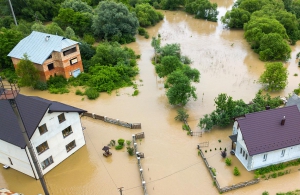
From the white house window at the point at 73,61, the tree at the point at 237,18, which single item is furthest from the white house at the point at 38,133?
the tree at the point at 237,18

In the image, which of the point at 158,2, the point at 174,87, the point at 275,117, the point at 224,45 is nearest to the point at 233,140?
the point at 275,117

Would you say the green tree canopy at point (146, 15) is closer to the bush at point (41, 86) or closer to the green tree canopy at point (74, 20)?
the green tree canopy at point (74, 20)

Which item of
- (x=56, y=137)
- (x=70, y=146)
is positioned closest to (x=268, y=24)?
(x=70, y=146)

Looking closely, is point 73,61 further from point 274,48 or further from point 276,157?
point 274,48

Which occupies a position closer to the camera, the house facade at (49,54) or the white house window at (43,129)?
the white house window at (43,129)

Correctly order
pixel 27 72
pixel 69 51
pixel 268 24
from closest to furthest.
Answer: pixel 27 72
pixel 69 51
pixel 268 24

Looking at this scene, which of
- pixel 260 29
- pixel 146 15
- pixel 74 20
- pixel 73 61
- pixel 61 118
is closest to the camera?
pixel 61 118

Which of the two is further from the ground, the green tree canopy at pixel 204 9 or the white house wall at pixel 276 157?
the green tree canopy at pixel 204 9
